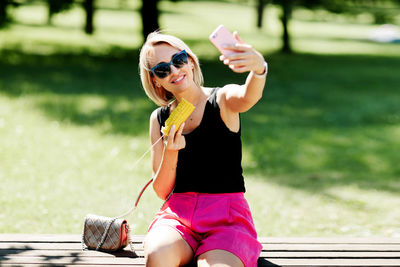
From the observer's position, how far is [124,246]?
343 centimetres

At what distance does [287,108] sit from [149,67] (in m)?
8.72

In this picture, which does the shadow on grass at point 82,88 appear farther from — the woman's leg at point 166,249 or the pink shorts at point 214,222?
the woman's leg at point 166,249

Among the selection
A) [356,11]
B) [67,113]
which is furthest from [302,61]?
[356,11]

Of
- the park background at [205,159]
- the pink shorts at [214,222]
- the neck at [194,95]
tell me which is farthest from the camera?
the park background at [205,159]

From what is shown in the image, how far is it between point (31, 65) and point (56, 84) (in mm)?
3228

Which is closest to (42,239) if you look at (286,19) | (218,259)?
(218,259)

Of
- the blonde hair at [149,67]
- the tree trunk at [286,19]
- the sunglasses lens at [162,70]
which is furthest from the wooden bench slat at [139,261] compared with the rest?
the tree trunk at [286,19]

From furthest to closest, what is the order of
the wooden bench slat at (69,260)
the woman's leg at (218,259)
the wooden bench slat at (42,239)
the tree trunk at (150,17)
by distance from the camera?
the tree trunk at (150,17) → the wooden bench slat at (42,239) → the wooden bench slat at (69,260) → the woman's leg at (218,259)

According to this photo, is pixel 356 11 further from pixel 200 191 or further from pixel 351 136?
pixel 200 191

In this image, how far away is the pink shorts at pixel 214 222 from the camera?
304 cm

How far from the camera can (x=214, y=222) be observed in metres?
3.13

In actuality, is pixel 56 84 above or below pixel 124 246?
below

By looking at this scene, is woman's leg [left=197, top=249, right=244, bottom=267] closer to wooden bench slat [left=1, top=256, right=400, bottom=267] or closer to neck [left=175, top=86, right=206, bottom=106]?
wooden bench slat [left=1, top=256, right=400, bottom=267]

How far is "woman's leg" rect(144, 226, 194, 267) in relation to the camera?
294 cm
